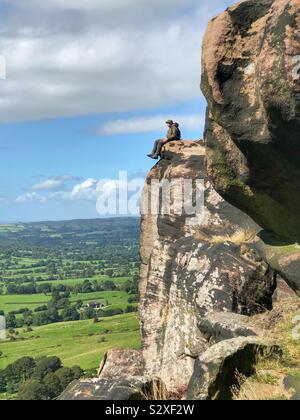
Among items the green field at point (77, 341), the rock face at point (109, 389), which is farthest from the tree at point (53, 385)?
the rock face at point (109, 389)

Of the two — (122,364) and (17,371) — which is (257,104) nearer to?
(122,364)

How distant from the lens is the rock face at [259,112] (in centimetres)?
950

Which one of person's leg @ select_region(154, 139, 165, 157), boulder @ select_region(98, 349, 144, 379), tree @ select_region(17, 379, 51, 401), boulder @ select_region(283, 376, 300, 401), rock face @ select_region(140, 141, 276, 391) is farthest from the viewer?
tree @ select_region(17, 379, 51, 401)

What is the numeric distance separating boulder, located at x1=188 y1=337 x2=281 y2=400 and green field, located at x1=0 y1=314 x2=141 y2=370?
9556 cm

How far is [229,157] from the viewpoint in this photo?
12555 millimetres

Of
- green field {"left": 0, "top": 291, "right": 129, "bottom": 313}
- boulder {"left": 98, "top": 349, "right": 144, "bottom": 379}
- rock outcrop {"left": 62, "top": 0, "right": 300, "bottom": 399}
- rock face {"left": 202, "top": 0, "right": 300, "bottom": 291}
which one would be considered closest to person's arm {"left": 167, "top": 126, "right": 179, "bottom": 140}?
rock outcrop {"left": 62, "top": 0, "right": 300, "bottom": 399}

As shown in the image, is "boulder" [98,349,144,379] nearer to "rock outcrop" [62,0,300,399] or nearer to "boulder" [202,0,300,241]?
"rock outcrop" [62,0,300,399]

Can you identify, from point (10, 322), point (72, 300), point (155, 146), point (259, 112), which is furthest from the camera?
point (72, 300)

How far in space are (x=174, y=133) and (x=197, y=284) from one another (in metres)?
17.0

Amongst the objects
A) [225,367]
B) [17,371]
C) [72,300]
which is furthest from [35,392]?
[72,300]

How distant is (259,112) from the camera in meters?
10.8

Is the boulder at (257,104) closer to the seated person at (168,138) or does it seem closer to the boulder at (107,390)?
the boulder at (107,390)

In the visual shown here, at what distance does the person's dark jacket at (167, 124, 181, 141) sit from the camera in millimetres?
35781
